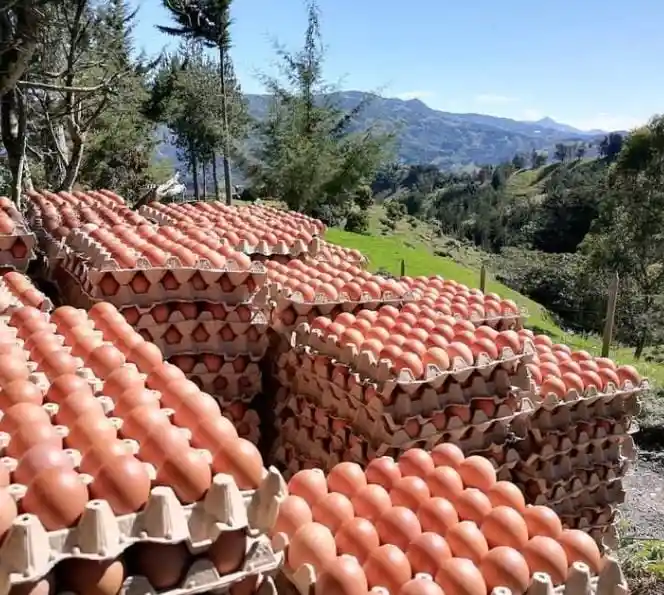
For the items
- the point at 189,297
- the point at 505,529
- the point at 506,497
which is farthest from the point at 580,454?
the point at 189,297

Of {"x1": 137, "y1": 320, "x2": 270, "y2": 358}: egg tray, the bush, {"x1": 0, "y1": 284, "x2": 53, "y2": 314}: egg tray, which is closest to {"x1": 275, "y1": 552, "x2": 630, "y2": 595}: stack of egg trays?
{"x1": 0, "y1": 284, "x2": 53, "y2": 314}: egg tray

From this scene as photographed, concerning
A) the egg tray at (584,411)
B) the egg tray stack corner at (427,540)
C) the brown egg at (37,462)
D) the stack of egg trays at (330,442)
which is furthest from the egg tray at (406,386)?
the brown egg at (37,462)

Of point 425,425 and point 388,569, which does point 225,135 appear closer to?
point 425,425

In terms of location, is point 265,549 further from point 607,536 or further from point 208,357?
point 607,536

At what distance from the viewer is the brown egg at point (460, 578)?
280 cm

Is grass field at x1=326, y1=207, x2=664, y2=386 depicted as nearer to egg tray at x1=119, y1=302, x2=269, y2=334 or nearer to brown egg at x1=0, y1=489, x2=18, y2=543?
egg tray at x1=119, y1=302, x2=269, y2=334

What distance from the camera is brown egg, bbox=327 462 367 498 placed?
3.56m

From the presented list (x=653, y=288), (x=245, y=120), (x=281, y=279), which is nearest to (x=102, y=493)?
(x=281, y=279)

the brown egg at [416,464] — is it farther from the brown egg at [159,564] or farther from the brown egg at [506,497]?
the brown egg at [159,564]

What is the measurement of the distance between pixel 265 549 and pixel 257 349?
347 centimetres

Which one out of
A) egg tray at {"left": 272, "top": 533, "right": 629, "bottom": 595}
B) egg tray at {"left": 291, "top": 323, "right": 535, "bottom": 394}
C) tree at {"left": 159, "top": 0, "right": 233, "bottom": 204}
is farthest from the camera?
tree at {"left": 159, "top": 0, "right": 233, "bottom": 204}

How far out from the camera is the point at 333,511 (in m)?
3.28

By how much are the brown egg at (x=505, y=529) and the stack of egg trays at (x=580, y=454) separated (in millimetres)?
2217

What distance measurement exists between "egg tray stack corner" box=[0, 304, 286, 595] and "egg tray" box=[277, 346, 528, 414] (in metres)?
1.94
